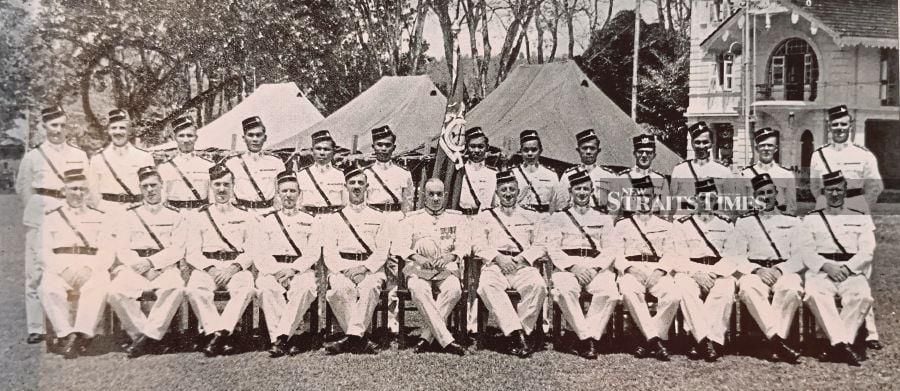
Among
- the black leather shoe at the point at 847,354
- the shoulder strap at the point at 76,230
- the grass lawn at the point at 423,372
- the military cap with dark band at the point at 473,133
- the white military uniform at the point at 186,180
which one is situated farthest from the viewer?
the military cap with dark band at the point at 473,133

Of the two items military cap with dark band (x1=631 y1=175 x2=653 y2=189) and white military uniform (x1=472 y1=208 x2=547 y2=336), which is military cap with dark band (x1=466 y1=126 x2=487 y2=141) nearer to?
white military uniform (x1=472 y1=208 x2=547 y2=336)

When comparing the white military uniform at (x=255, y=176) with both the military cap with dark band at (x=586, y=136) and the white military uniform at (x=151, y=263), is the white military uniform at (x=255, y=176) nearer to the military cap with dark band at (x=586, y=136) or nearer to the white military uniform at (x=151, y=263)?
the white military uniform at (x=151, y=263)

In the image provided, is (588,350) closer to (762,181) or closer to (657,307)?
(657,307)

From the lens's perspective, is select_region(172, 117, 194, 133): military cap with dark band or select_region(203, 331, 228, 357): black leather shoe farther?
select_region(172, 117, 194, 133): military cap with dark band

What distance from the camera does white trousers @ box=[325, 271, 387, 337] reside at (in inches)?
142

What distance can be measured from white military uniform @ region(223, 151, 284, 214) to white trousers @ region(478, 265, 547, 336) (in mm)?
1332

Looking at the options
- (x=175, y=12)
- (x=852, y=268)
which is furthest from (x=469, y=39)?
(x=852, y=268)

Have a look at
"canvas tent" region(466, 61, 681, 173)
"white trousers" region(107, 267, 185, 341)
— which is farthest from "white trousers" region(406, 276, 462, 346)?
"white trousers" region(107, 267, 185, 341)

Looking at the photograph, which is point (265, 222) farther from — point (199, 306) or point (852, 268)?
point (852, 268)

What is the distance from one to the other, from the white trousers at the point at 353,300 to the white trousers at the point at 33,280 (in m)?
1.49

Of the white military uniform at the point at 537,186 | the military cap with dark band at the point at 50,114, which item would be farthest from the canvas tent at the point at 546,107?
the military cap with dark band at the point at 50,114

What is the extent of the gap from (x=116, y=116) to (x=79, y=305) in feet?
A: 3.39

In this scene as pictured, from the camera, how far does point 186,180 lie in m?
4.01

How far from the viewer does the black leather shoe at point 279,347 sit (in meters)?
3.56
